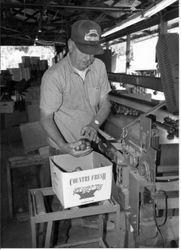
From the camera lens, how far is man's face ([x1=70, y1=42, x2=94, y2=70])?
167 centimetres

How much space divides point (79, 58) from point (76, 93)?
232 mm

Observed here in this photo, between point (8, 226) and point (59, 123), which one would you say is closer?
point (59, 123)

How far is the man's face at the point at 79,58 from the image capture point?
5.47 ft

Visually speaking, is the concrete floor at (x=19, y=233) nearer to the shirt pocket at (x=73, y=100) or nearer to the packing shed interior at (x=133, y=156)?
the packing shed interior at (x=133, y=156)

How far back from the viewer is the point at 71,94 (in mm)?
1802

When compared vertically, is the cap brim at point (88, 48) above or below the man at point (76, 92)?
above

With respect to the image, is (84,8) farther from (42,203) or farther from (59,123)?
(42,203)

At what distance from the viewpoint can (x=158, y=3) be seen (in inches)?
89.7

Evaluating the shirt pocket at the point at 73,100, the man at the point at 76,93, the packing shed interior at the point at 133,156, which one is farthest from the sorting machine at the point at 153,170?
the shirt pocket at the point at 73,100

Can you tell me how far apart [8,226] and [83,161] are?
1189mm

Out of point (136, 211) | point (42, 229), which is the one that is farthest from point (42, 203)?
point (42, 229)

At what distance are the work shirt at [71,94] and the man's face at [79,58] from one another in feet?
0.14

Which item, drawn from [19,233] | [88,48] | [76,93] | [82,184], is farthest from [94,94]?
[19,233]

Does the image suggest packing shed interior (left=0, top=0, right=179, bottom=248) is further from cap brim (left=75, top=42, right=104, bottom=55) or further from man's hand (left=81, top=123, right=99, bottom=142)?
cap brim (left=75, top=42, right=104, bottom=55)
